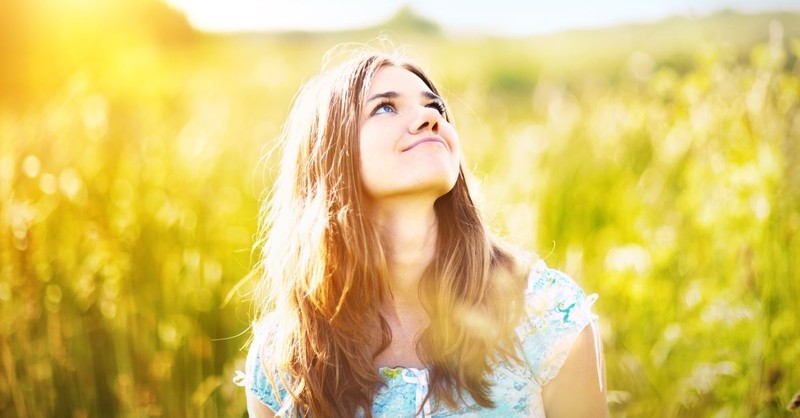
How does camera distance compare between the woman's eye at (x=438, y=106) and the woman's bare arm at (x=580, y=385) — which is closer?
the woman's bare arm at (x=580, y=385)

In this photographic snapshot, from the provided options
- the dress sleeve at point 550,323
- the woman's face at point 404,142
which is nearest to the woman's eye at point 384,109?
the woman's face at point 404,142

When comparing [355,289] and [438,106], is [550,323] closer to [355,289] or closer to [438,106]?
[355,289]

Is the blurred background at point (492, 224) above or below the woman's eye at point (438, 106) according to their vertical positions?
below

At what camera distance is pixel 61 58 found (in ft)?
27.8

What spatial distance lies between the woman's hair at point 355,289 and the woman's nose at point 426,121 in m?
0.16

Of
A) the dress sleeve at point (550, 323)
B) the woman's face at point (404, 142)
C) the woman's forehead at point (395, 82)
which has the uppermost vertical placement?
the woman's forehead at point (395, 82)

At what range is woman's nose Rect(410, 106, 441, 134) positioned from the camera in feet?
5.91

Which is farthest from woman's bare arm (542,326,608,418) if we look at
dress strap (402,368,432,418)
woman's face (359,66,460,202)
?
woman's face (359,66,460,202)

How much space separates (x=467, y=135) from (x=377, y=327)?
6.00ft

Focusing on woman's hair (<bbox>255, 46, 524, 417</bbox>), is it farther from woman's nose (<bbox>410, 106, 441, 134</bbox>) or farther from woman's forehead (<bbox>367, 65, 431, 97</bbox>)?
woman's nose (<bbox>410, 106, 441, 134</bbox>)

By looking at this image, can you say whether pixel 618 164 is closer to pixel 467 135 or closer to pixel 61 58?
pixel 467 135

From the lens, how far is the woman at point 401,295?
1767mm

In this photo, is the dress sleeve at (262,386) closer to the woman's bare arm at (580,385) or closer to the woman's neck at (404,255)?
the woman's neck at (404,255)

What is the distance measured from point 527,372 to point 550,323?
13 cm
